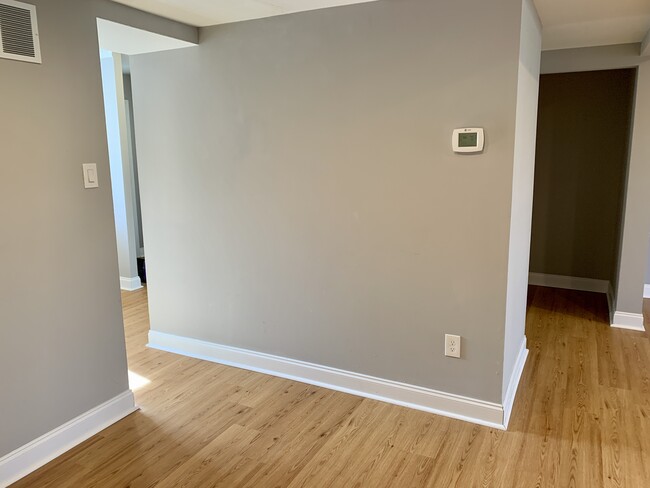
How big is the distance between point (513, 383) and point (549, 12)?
81.6 inches

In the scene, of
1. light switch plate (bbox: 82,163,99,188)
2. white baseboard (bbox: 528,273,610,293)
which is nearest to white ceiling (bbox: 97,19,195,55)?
light switch plate (bbox: 82,163,99,188)

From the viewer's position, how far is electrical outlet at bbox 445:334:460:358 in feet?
8.54

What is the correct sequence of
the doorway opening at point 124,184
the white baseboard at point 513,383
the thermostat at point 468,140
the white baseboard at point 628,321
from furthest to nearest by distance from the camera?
the doorway opening at point 124,184, the white baseboard at point 628,321, the white baseboard at point 513,383, the thermostat at point 468,140

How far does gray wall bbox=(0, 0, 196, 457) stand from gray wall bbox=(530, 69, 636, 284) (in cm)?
407

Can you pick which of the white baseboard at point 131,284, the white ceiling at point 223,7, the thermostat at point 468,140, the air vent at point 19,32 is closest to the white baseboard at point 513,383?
the thermostat at point 468,140

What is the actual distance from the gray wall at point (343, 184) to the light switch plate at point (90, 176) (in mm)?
843

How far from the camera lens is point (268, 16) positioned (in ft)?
9.14

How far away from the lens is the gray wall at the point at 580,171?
4.71 metres

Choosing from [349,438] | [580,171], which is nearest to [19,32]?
[349,438]

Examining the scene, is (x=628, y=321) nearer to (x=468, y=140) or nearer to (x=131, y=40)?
(x=468, y=140)

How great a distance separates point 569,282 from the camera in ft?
16.9

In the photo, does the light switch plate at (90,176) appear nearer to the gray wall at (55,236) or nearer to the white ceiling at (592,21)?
the gray wall at (55,236)

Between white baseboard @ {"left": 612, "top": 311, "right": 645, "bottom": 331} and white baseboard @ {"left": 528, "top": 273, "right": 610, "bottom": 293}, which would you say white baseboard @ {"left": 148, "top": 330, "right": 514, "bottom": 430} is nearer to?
white baseboard @ {"left": 612, "top": 311, "right": 645, "bottom": 331}

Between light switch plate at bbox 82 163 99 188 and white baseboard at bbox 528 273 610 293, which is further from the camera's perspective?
white baseboard at bbox 528 273 610 293
